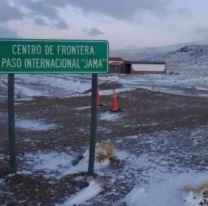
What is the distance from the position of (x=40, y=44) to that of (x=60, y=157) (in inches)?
112

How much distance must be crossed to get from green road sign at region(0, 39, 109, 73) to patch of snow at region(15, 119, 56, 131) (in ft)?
21.8

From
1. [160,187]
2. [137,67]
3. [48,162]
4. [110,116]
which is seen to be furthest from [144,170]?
[137,67]

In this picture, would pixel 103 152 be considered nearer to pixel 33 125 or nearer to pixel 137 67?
pixel 33 125

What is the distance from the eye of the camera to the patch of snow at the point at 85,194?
7.54 metres

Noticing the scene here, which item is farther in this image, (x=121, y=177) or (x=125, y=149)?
(x=125, y=149)

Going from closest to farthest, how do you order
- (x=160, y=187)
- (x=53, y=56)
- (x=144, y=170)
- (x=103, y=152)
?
(x=160, y=187) < (x=53, y=56) < (x=144, y=170) < (x=103, y=152)

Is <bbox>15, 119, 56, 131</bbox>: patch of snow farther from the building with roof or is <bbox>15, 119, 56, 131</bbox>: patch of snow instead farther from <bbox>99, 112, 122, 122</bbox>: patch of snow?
the building with roof

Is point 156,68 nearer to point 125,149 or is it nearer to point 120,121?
point 120,121

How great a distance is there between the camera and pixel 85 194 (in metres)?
7.84

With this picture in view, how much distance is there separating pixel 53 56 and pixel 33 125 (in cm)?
759

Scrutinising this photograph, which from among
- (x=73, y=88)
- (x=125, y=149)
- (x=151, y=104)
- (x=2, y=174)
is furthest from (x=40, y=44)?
(x=73, y=88)

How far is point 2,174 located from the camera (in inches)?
348

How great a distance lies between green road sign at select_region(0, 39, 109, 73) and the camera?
27.4 feet

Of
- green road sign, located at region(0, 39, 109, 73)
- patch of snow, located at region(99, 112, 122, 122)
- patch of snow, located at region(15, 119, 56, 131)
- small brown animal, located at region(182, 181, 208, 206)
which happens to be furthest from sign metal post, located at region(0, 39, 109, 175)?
patch of snow, located at region(99, 112, 122, 122)
